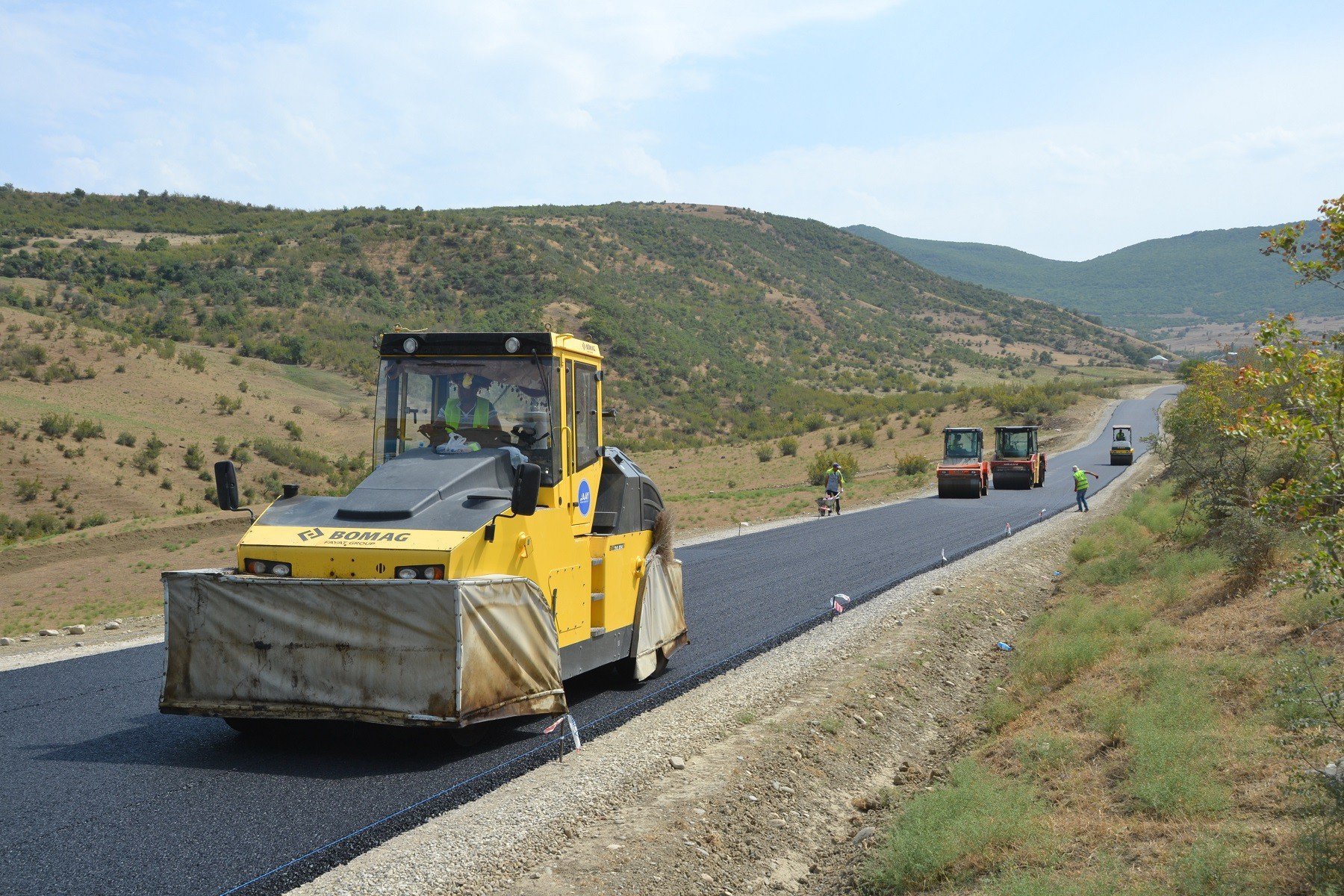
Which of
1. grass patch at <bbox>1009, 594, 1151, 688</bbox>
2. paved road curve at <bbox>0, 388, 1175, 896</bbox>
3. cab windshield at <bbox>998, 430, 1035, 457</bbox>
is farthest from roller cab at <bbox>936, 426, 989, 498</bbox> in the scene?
paved road curve at <bbox>0, 388, 1175, 896</bbox>

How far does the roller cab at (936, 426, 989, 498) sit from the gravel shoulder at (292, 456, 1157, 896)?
25619 mm

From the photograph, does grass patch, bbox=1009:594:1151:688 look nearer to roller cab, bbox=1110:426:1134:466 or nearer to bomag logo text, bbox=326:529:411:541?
bomag logo text, bbox=326:529:411:541

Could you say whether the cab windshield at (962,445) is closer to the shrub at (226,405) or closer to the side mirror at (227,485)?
the shrub at (226,405)

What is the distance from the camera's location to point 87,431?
3688 centimetres

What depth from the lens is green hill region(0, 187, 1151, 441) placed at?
6253 centimetres

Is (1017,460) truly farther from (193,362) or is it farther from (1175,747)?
(193,362)

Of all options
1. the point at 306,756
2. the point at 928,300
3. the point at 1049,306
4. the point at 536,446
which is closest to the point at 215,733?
the point at 306,756

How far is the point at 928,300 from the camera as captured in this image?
134750 mm

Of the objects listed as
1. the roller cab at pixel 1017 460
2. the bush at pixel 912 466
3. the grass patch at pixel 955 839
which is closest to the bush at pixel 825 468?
the bush at pixel 912 466

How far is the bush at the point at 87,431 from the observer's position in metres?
36.5

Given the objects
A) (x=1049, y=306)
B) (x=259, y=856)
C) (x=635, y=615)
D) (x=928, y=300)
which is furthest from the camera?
(x=1049, y=306)

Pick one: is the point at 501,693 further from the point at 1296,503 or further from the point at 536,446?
the point at 1296,503

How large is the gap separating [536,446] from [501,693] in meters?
2.20

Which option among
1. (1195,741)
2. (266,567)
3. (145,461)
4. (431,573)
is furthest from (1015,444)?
(266,567)
